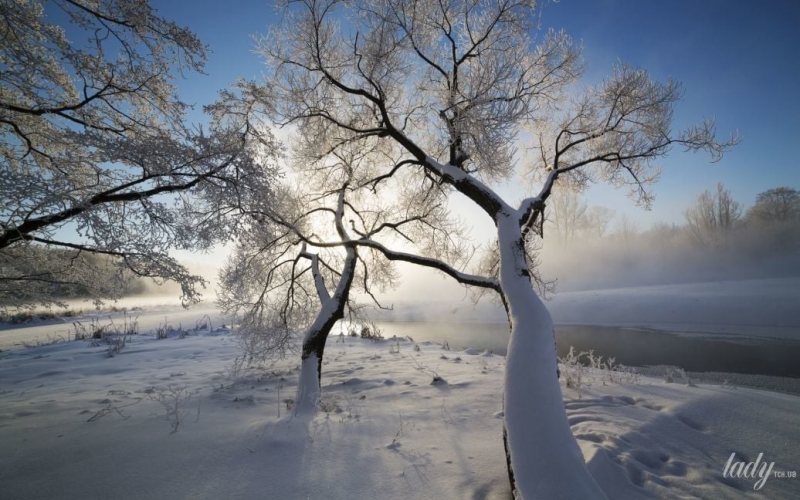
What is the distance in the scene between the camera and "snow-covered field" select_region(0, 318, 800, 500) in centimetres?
264

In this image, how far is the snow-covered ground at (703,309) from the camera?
15.6m

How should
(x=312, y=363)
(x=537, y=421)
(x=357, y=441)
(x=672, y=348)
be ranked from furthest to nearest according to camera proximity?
(x=672, y=348), (x=312, y=363), (x=357, y=441), (x=537, y=421)

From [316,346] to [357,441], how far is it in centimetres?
199

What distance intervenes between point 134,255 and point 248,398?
297 cm

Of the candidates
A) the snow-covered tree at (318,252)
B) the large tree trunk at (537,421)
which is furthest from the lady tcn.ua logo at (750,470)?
the snow-covered tree at (318,252)

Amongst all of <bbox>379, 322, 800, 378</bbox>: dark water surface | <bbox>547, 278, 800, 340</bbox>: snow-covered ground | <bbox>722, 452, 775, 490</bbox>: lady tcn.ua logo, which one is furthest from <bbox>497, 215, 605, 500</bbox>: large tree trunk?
<bbox>547, 278, 800, 340</bbox>: snow-covered ground

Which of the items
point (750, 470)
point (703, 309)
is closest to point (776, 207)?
point (703, 309)

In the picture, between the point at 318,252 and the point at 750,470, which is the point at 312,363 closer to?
the point at 318,252

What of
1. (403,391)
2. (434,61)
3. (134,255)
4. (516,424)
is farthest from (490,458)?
(434,61)

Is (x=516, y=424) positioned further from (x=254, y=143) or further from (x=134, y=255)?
(x=254, y=143)

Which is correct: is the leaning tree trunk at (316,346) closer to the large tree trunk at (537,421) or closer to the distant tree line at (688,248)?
the large tree trunk at (537,421)

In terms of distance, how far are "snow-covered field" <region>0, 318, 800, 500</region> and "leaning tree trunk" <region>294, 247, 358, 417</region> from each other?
0.89ft

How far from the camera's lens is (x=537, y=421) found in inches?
97.0

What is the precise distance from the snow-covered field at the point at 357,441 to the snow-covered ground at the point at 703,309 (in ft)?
51.5
